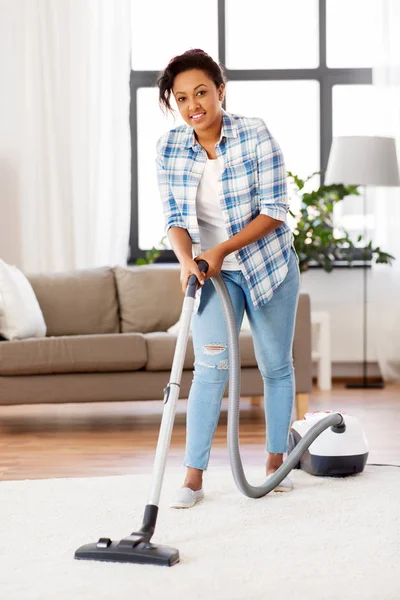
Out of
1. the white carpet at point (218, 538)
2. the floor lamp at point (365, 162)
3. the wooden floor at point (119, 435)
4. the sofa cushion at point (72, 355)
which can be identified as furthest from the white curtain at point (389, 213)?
the white carpet at point (218, 538)

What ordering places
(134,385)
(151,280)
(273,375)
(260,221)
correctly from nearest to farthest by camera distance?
(260,221), (273,375), (134,385), (151,280)

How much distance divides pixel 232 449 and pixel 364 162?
2.88 m

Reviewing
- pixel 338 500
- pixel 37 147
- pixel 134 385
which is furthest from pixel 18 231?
pixel 338 500

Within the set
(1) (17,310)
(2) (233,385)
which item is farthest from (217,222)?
(1) (17,310)

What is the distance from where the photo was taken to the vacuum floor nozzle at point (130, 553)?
206 centimetres

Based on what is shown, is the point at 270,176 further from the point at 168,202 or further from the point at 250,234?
the point at 168,202

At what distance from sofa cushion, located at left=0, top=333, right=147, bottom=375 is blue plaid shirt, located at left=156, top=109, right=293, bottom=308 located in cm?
151

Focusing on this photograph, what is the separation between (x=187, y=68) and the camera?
2467mm

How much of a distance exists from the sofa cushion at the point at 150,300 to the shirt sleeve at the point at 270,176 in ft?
6.76

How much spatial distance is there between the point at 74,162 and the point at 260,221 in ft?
10.8

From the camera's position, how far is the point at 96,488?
2.88 meters

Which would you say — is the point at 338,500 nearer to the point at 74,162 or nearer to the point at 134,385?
the point at 134,385

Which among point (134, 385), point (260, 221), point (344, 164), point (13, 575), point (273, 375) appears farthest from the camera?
point (344, 164)

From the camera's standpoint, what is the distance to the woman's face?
2.46 m
